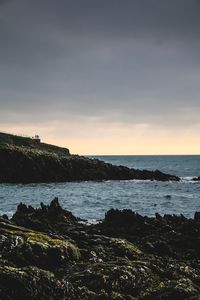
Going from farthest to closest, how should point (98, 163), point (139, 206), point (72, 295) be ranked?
1. point (98, 163)
2. point (139, 206)
3. point (72, 295)

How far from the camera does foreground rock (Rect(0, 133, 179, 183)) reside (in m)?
79.2

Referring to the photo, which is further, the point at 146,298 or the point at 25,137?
the point at 25,137

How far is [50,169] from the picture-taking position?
84188 millimetres

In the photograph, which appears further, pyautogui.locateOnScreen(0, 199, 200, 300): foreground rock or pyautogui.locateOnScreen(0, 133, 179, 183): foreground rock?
pyautogui.locateOnScreen(0, 133, 179, 183): foreground rock

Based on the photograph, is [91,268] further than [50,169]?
No

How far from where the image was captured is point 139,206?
44500 mm

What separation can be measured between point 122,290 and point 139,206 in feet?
108

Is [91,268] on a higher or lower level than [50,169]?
lower

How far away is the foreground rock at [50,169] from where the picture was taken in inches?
3120

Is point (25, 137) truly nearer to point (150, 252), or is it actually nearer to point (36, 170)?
point (36, 170)

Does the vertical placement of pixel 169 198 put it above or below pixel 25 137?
below

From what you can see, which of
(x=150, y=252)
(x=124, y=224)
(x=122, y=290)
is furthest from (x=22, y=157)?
(x=122, y=290)

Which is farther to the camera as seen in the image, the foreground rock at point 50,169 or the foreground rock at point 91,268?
the foreground rock at point 50,169

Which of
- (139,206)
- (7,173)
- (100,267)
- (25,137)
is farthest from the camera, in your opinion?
(25,137)
